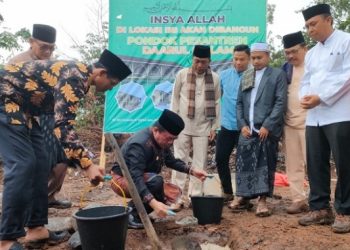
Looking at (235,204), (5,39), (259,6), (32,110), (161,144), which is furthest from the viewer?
(5,39)

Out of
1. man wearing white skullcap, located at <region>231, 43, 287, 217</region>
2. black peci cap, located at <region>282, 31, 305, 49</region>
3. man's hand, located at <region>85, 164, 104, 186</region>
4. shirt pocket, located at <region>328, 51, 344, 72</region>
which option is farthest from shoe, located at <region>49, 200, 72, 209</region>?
shirt pocket, located at <region>328, 51, 344, 72</region>

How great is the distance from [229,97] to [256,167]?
1.05 metres

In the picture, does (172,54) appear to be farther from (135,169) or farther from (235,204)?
(135,169)

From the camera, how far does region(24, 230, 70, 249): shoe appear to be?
3.38m

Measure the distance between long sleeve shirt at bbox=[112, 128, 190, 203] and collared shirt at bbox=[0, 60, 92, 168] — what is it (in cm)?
70

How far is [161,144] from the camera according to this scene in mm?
3768

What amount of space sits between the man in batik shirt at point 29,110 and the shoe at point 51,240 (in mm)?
439

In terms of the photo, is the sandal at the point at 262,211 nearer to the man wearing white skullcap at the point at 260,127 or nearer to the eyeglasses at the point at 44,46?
the man wearing white skullcap at the point at 260,127

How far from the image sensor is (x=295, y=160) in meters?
4.46

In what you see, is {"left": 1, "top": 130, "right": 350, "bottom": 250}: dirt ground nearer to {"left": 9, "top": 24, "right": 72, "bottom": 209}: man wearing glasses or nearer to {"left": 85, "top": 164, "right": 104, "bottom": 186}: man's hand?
{"left": 9, "top": 24, "right": 72, "bottom": 209}: man wearing glasses

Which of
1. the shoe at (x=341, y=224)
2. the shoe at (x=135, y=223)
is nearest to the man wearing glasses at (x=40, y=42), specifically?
the shoe at (x=135, y=223)

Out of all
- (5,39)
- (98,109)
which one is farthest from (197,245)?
(5,39)

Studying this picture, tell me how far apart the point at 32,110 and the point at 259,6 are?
14.1ft

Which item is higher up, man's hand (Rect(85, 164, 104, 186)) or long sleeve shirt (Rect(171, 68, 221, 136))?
long sleeve shirt (Rect(171, 68, 221, 136))
